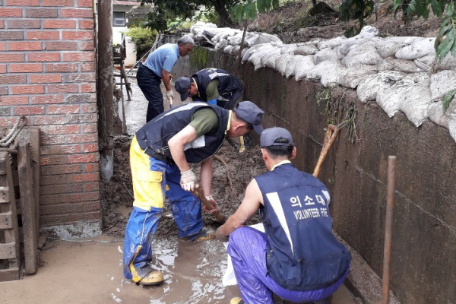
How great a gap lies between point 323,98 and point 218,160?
2438 mm

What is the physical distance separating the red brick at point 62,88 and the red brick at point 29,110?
163 millimetres

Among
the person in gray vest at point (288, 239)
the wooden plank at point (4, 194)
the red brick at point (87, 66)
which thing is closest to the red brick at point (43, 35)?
the red brick at point (87, 66)

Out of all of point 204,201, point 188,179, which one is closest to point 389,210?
point 188,179

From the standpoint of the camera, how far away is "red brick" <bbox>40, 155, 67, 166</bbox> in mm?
3928

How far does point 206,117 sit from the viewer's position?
3316mm

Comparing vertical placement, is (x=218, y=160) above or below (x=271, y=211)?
below

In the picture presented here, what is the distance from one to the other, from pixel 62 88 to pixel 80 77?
17 cm

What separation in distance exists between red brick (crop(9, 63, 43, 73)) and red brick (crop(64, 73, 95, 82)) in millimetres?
206

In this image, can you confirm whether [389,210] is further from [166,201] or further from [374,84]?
[166,201]

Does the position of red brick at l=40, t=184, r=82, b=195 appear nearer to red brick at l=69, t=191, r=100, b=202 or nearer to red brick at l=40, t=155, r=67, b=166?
red brick at l=69, t=191, r=100, b=202

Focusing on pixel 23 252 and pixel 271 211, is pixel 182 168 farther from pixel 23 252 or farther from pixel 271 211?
pixel 23 252

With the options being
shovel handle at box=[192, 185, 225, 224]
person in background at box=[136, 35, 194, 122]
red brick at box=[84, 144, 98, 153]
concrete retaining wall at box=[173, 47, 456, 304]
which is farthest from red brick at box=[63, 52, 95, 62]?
person in background at box=[136, 35, 194, 122]

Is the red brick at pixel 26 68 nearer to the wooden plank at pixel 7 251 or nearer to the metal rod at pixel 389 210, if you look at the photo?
the wooden plank at pixel 7 251

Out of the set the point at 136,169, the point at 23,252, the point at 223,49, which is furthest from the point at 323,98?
the point at 223,49
